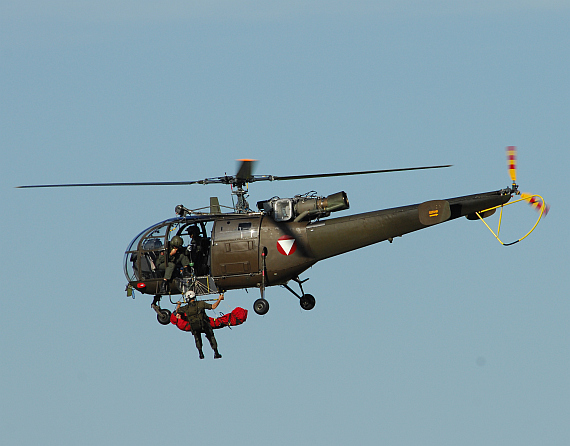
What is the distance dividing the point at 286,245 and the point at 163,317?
14.3 ft

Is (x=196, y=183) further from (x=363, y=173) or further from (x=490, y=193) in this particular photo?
(x=490, y=193)

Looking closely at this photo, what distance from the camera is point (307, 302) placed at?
33625 mm

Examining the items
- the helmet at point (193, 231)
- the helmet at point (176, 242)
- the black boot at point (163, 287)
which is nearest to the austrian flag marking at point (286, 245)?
the helmet at point (193, 231)

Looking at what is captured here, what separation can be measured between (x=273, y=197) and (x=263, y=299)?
3.21 meters

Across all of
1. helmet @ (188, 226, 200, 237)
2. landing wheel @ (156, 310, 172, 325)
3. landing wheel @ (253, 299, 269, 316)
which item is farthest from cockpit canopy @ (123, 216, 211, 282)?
landing wheel @ (253, 299, 269, 316)

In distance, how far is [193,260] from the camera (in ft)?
109

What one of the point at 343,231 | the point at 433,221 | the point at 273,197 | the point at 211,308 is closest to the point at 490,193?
the point at 433,221

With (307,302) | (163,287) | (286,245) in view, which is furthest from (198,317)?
(307,302)

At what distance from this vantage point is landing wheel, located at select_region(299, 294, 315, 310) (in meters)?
33.6

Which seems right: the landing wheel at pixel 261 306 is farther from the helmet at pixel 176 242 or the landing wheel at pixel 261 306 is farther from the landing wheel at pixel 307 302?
the helmet at pixel 176 242

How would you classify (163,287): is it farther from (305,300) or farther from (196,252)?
(305,300)

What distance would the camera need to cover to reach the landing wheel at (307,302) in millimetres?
33625

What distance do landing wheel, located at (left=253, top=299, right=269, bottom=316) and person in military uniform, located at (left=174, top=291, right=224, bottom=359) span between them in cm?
109

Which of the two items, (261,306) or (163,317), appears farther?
(163,317)
